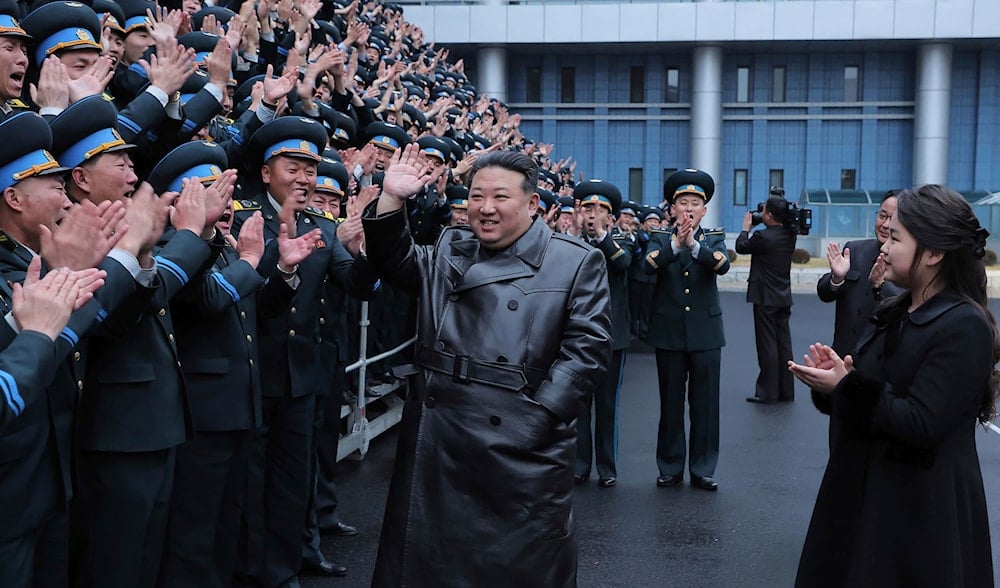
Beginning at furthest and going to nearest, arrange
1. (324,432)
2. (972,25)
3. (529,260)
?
(972,25) < (324,432) < (529,260)

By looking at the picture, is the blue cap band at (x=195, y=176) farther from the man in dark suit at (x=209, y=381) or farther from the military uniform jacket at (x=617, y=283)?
the military uniform jacket at (x=617, y=283)

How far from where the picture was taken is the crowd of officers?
9.63 feet

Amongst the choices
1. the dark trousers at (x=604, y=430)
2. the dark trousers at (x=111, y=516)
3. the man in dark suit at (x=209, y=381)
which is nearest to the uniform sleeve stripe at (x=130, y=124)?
the man in dark suit at (x=209, y=381)

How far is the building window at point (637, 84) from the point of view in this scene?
35.8 metres

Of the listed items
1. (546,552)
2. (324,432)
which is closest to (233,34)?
(324,432)

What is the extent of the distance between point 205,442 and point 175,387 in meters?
0.49

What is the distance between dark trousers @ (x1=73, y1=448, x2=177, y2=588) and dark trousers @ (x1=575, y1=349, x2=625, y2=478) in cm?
386

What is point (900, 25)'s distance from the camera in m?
32.6

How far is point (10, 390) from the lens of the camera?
2.48 metres

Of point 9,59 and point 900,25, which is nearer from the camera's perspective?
point 9,59

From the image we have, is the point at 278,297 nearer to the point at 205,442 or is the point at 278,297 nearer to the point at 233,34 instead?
the point at 205,442

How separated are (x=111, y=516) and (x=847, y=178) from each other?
35.5 meters

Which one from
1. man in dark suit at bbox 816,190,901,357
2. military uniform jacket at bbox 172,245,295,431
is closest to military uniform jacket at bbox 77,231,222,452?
military uniform jacket at bbox 172,245,295,431

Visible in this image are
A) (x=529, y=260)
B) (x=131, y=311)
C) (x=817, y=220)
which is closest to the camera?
(x=131, y=311)
